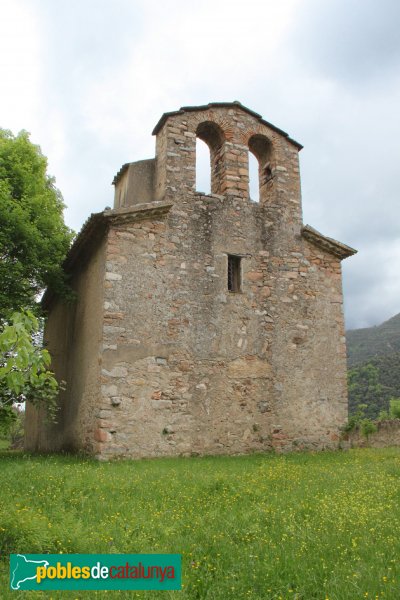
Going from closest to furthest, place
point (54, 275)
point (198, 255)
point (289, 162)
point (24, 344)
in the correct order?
point (24, 344)
point (198, 255)
point (54, 275)
point (289, 162)

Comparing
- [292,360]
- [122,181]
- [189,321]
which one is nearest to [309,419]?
[292,360]

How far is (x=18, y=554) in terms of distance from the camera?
4.33 metres

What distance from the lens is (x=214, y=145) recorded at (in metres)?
13.9

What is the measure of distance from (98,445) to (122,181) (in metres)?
6.94

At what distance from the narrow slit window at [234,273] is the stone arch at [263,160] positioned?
7.64 ft

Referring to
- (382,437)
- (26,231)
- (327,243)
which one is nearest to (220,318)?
(327,243)

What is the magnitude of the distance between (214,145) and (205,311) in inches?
187

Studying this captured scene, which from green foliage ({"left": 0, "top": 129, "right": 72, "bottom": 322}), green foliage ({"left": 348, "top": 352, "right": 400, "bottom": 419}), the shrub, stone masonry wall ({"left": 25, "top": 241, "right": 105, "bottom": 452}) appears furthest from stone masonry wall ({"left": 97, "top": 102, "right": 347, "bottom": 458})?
green foliage ({"left": 348, "top": 352, "right": 400, "bottom": 419})

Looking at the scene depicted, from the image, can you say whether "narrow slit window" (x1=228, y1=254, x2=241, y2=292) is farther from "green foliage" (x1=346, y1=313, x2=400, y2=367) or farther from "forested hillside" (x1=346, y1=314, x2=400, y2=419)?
"green foliage" (x1=346, y1=313, x2=400, y2=367)

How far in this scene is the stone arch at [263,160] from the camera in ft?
46.3

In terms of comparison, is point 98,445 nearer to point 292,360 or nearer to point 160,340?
point 160,340

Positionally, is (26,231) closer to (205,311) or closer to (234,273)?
(205,311)

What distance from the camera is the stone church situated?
11.1 m

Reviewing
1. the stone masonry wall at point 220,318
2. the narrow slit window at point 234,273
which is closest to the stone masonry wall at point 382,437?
the stone masonry wall at point 220,318
